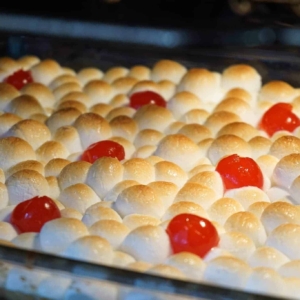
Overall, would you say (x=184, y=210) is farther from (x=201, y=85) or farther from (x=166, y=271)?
(x=201, y=85)

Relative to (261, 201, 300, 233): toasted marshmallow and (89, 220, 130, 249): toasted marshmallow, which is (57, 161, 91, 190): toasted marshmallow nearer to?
(89, 220, 130, 249): toasted marshmallow

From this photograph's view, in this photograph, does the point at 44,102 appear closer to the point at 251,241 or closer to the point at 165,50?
the point at 165,50

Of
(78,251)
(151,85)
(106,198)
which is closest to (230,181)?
(106,198)

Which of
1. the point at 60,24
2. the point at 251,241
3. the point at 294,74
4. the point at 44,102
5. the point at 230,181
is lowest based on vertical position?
the point at 251,241

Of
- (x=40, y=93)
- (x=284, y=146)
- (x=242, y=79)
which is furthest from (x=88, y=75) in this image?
(x=284, y=146)

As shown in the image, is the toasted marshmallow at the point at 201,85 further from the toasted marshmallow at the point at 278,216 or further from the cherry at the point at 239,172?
the toasted marshmallow at the point at 278,216

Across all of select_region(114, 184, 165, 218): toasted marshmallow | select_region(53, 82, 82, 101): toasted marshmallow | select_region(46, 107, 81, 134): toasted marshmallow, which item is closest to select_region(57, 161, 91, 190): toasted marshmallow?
select_region(114, 184, 165, 218): toasted marshmallow
